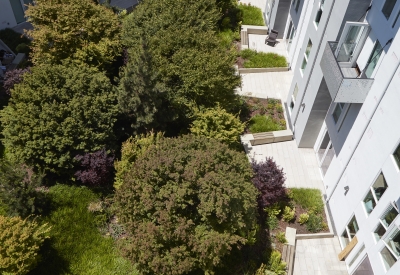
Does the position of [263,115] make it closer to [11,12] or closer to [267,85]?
[267,85]

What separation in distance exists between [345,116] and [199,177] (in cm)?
902

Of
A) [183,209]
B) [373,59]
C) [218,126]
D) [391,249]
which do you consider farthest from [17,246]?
[373,59]

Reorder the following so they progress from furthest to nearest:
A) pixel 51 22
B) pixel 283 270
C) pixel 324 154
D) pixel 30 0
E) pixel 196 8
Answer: pixel 30 0 → pixel 196 8 → pixel 51 22 → pixel 324 154 → pixel 283 270

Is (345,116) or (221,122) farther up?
(345,116)

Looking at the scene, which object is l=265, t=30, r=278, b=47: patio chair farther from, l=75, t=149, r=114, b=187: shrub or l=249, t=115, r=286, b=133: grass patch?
l=75, t=149, r=114, b=187: shrub

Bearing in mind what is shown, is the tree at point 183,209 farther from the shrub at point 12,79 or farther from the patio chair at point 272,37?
the patio chair at point 272,37

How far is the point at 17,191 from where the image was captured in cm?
1825

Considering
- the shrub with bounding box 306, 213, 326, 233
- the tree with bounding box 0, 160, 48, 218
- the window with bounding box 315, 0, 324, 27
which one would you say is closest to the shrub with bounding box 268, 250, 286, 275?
the shrub with bounding box 306, 213, 326, 233

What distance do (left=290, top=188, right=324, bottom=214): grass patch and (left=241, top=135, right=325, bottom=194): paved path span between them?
0.49 m

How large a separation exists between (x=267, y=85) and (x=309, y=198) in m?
11.5

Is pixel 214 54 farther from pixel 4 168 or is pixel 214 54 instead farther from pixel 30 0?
pixel 30 0

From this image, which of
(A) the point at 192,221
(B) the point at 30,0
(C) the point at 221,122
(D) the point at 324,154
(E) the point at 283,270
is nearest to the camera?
(A) the point at 192,221


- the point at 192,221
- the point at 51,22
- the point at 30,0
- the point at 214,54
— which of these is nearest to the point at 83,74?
the point at 51,22

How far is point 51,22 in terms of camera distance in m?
23.5
